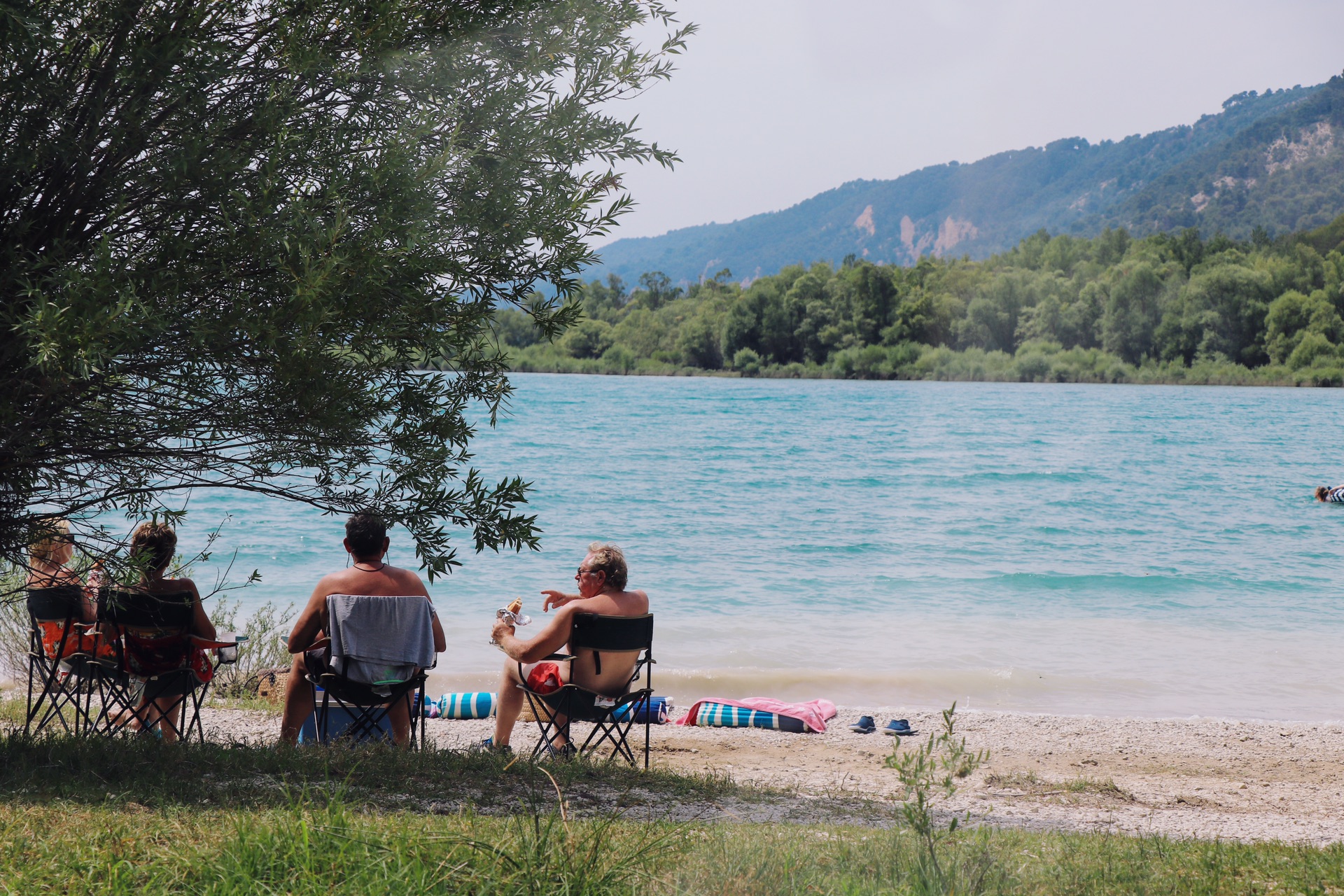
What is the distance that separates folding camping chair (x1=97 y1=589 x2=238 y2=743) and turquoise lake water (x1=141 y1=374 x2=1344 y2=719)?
4.44 m

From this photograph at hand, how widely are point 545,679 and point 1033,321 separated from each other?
81.4m

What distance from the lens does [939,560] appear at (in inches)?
782

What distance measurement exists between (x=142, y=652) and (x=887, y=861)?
397 cm

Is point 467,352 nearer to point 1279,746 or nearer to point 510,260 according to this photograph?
point 510,260

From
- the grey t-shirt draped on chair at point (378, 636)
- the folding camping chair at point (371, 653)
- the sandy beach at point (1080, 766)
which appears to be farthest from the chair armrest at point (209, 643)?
the sandy beach at point (1080, 766)

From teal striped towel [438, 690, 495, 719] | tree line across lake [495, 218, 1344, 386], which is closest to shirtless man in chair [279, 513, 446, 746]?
teal striped towel [438, 690, 495, 719]

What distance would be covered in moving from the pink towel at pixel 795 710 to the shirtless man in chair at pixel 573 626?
223cm

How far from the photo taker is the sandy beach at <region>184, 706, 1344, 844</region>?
5.43m

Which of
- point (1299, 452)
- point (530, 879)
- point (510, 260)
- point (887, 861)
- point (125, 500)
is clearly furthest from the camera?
point (1299, 452)

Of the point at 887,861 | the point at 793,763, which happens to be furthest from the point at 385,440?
the point at 793,763

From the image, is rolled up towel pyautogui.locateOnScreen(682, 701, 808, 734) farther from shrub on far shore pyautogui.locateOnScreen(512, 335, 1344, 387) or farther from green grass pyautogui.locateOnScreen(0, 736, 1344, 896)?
shrub on far shore pyautogui.locateOnScreen(512, 335, 1344, 387)

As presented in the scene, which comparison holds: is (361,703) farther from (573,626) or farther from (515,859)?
(515,859)

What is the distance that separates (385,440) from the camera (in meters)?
4.42

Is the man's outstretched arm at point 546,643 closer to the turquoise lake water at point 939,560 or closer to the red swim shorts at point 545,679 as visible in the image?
the red swim shorts at point 545,679
